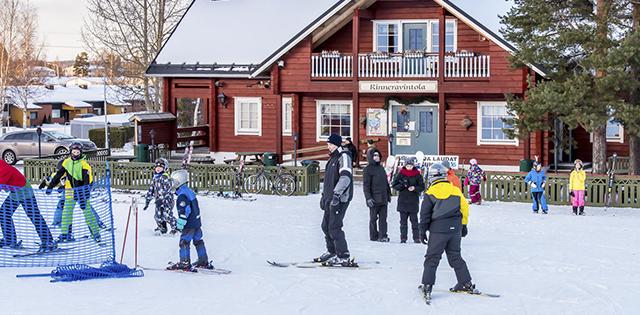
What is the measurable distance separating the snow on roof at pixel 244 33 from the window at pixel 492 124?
22.2 feet

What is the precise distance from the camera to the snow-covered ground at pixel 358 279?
41.7 feet

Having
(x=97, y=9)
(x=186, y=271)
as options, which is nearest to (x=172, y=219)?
(x=186, y=271)

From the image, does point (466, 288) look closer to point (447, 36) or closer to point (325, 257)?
point (325, 257)

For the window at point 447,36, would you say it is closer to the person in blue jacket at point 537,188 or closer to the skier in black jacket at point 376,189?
the person in blue jacket at point 537,188

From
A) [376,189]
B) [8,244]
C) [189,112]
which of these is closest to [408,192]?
[376,189]

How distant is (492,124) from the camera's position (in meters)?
32.4

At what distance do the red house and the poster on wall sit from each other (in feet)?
0.10

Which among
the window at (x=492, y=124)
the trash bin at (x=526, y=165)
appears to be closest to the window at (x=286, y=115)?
the window at (x=492, y=124)

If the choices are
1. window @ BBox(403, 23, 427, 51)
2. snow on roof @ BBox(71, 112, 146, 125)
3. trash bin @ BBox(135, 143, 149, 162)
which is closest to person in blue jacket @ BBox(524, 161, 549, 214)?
A: window @ BBox(403, 23, 427, 51)

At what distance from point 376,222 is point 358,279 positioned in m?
3.87

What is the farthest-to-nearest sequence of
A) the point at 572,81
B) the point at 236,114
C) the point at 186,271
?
the point at 236,114 → the point at 572,81 → the point at 186,271

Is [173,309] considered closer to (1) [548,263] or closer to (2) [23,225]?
(1) [548,263]

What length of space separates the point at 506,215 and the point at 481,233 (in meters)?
3.44

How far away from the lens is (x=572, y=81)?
2648 cm
